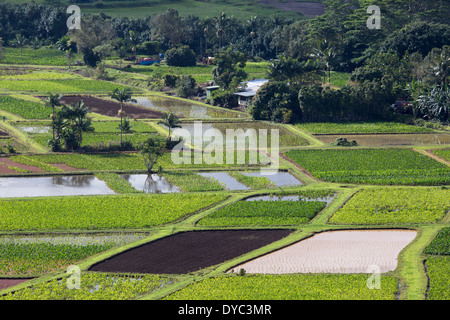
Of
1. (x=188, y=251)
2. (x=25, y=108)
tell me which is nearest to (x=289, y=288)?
(x=188, y=251)

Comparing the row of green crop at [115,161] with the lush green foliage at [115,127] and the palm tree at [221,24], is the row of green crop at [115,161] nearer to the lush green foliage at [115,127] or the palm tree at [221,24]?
the lush green foliage at [115,127]

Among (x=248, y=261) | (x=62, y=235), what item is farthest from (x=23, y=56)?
(x=248, y=261)

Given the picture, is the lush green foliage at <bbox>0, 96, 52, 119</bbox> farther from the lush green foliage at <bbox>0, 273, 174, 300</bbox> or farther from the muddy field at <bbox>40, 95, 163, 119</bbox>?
the lush green foliage at <bbox>0, 273, 174, 300</bbox>

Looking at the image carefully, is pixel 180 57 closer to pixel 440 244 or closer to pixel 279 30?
pixel 279 30

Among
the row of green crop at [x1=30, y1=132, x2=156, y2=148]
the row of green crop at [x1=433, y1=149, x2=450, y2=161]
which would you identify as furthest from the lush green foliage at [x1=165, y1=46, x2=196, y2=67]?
the row of green crop at [x1=433, y1=149, x2=450, y2=161]

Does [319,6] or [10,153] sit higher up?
[319,6]
